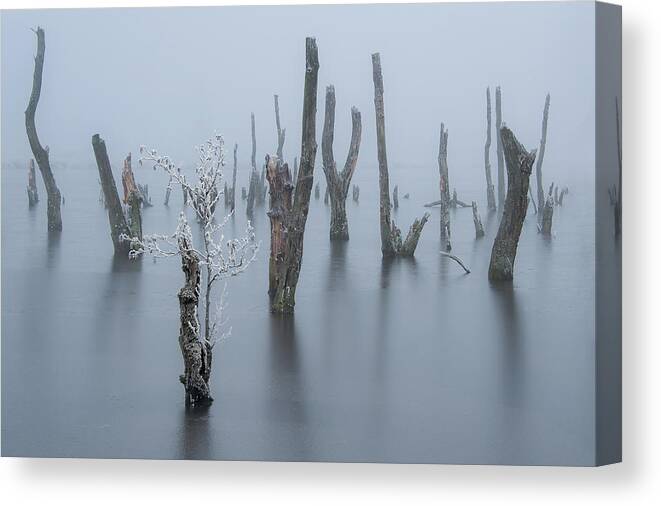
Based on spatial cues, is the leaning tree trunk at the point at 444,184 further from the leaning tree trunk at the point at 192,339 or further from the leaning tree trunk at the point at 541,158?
the leaning tree trunk at the point at 192,339

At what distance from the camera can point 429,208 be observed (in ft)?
25.6

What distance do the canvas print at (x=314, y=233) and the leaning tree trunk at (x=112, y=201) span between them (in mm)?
14

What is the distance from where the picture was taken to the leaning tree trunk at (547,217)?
762 cm

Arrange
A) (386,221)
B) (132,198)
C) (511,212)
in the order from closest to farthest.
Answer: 1. (511,212)
2. (386,221)
3. (132,198)

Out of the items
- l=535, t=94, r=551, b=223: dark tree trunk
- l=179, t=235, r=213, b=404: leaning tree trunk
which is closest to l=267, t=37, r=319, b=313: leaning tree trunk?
l=179, t=235, r=213, b=404: leaning tree trunk

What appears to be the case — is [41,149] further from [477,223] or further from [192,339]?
[477,223]

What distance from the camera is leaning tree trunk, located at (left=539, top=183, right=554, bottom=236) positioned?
762 cm

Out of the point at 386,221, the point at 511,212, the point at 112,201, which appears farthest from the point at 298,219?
the point at 511,212

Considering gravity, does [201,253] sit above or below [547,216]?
below

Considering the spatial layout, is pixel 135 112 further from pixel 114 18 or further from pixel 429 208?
pixel 429 208

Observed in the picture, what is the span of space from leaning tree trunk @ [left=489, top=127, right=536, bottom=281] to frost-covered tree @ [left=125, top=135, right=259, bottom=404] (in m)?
1.51

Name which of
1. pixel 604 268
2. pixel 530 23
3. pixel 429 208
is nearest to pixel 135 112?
pixel 429 208

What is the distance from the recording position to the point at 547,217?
7.66 m

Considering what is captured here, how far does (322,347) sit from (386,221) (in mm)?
900
